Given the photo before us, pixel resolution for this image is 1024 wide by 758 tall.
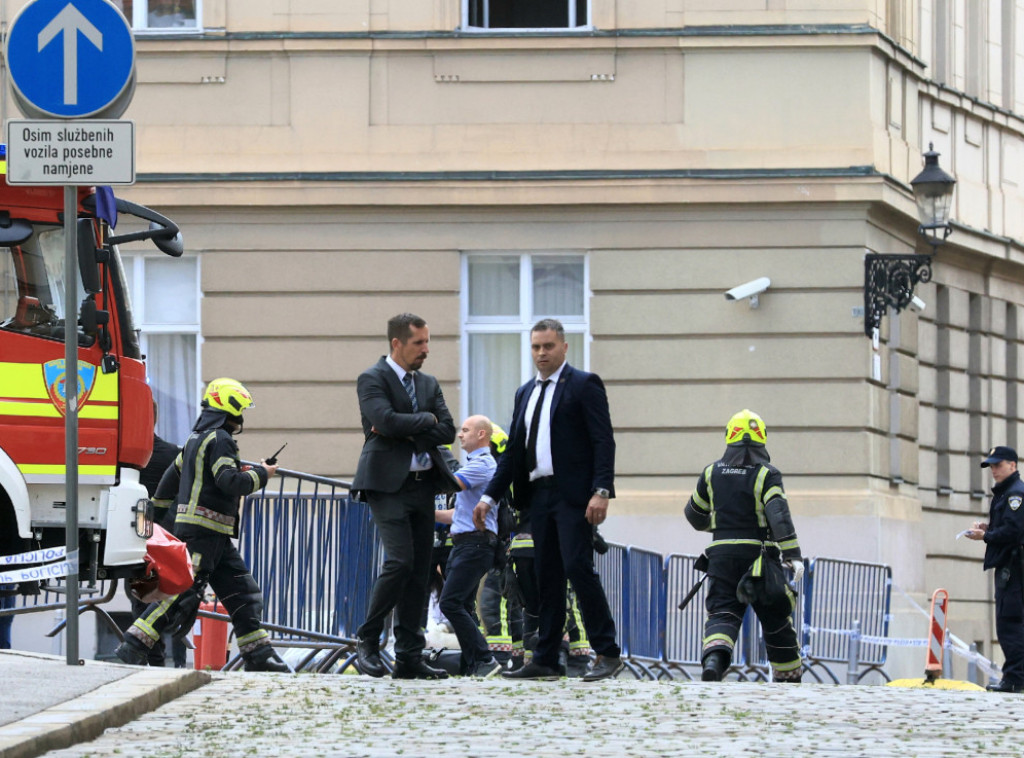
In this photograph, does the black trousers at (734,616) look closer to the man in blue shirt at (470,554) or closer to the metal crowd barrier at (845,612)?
the man in blue shirt at (470,554)

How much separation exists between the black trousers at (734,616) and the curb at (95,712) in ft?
12.8

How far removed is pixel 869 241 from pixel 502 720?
13.4 m

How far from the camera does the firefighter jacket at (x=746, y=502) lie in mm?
13867

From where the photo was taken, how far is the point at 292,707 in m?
10.2

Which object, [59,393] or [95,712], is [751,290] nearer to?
[59,393]

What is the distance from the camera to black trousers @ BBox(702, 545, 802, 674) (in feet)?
45.7

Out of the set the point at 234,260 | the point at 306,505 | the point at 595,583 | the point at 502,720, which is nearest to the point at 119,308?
the point at 306,505

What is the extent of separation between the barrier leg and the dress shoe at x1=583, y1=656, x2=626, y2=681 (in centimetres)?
817

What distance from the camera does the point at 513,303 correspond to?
22.5 metres

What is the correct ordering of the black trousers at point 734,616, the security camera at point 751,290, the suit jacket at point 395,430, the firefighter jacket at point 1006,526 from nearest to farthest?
1. the suit jacket at point 395,430
2. the black trousers at point 734,616
3. the firefighter jacket at point 1006,526
4. the security camera at point 751,290

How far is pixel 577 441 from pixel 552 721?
2452 mm

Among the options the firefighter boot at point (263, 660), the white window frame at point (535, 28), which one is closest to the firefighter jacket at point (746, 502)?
the firefighter boot at point (263, 660)

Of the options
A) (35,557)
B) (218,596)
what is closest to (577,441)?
(218,596)

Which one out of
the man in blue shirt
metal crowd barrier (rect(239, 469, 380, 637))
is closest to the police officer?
the man in blue shirt
